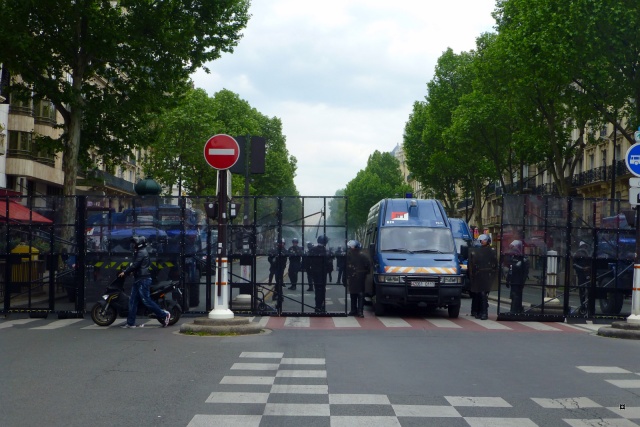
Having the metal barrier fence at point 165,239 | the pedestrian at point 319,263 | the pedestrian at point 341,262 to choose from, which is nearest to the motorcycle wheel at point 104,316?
the metal barrier fence at point 165,239

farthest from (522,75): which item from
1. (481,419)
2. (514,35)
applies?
(481,419)

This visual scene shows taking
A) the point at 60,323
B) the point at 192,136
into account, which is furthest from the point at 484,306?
the point at 192,136

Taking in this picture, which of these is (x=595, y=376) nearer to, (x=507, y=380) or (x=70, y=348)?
(x=507, y=380)

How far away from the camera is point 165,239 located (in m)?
19.5

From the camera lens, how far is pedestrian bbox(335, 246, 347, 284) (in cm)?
1961

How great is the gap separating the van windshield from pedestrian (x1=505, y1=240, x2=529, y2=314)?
175 centimetres

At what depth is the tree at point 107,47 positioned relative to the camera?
26859 mm

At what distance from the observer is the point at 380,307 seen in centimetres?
2072

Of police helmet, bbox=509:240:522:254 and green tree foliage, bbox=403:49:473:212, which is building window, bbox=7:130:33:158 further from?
police helmet, bbox=509:240:522:254

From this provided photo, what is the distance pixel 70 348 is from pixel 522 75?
2991 centimetres

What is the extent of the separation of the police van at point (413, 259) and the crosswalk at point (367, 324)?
0.53 metres

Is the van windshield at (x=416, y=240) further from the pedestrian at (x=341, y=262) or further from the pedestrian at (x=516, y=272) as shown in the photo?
the pedestrian at (x=516, y=272)

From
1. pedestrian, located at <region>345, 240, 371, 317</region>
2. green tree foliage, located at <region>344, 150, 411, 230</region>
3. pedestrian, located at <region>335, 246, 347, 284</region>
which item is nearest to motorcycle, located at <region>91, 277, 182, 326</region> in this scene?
pedestrian, located at <region>335, 246, 347, 284</region>

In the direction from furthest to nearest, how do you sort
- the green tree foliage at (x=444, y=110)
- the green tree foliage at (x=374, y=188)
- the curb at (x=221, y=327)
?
1. the green tree foliage at (x=374, y=188)
2. the green tree foliage at (x=444, y=110)
3. the curb at (x=221, y=327)
